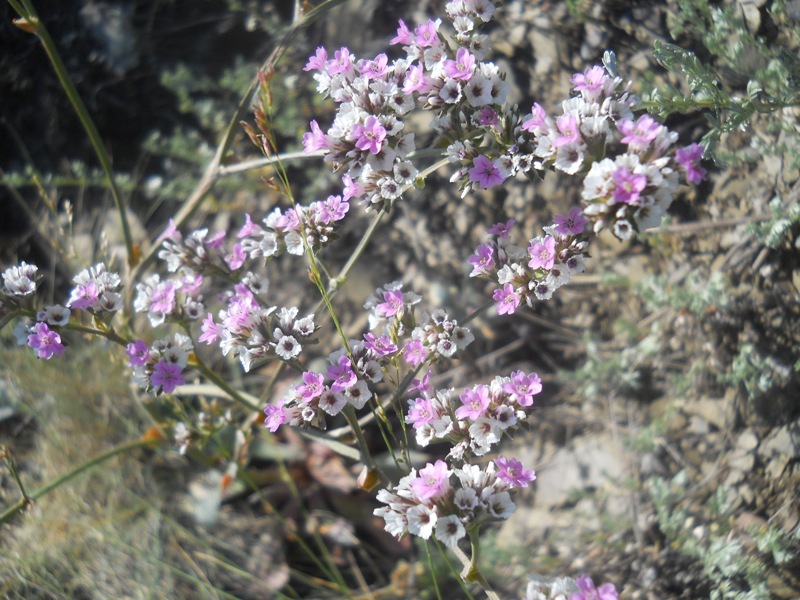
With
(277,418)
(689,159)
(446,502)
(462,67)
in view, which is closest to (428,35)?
(462,67)

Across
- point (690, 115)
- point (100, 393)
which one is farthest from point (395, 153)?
point (100, 393)

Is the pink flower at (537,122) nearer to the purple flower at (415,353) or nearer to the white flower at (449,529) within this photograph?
the purple flower at (415,353)

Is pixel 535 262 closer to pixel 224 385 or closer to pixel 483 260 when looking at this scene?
pixel 483 260

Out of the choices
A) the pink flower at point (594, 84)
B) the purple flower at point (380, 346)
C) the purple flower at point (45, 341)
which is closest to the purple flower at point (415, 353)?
the purple flower at point (380, 346)

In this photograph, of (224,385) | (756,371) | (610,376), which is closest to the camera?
(224,385)

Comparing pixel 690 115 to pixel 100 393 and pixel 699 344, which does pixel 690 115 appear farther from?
pixel 100 393

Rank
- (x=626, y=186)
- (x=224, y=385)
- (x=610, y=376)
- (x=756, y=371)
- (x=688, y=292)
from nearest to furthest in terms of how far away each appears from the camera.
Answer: (x=626, y=186) → (x=224, y=385) → (x=756, y=371) → (x=688, y=292) → (x=610, y=376)
